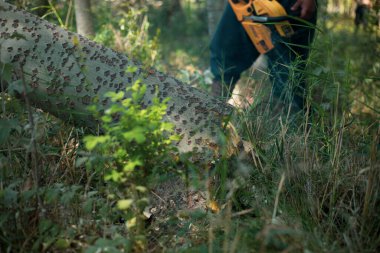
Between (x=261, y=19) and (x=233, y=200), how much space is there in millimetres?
1635

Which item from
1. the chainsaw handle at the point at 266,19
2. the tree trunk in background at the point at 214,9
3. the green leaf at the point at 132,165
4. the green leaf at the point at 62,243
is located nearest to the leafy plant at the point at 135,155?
the green leaf at the point at 132,165

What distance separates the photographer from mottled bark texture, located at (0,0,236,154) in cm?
220

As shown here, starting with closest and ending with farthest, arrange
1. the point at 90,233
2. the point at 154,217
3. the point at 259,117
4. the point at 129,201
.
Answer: the point at 129,201
the point at 90,233
the point at 154,217
the point at 259,117

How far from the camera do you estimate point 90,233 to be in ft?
5.75

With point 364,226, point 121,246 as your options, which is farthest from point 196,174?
point 364,226

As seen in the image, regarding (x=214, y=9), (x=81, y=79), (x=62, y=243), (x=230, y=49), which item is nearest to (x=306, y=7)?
(x=230, y=49)

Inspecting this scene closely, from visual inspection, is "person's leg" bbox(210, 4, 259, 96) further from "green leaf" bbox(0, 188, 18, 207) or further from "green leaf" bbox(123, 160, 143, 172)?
"green leaf" bbox(0, 188, 18, 207)

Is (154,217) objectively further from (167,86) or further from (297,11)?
(297,11)

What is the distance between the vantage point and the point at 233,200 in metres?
1.88

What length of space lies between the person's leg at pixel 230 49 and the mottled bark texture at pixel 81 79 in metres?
1.30

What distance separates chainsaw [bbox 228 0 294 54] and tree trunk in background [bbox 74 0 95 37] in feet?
4.13

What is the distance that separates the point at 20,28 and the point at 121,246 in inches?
52.0

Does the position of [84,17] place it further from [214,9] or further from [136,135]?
[136,135]

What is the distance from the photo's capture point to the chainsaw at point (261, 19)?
307 cm
